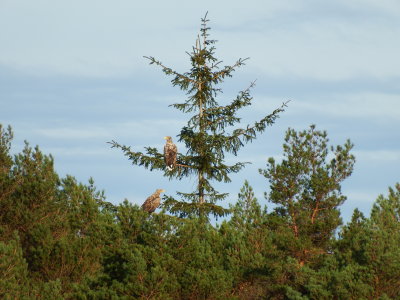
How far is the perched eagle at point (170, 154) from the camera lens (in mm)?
32281

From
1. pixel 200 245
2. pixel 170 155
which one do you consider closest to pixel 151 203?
pixel 170 155

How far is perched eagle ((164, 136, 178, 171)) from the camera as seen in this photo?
106 feet

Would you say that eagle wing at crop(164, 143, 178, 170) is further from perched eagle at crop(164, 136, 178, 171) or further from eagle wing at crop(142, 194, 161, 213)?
eagle wing at crop(142, 194, 161, 213)

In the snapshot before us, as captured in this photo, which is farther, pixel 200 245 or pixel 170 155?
pixel 170 155

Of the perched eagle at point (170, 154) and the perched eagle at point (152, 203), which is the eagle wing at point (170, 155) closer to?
the perched eagle at point (170, 154)

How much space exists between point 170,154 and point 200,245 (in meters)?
8.66

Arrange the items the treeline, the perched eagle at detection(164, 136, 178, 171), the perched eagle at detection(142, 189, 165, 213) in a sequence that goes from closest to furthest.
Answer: the treeline, the perched eagle at detection(142, 189, 165, 213), the perched eagle at detection(164, 136, 178, 171)

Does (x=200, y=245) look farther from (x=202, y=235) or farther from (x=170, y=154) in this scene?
(x=170, y=154)

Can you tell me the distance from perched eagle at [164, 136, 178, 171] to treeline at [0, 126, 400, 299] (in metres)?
2.81

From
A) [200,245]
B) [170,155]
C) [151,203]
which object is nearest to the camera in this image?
[200,245]

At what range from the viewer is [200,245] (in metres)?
24.2

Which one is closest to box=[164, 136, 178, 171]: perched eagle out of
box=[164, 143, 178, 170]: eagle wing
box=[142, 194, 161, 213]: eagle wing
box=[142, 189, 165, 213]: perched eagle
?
box=[164, 143, 178, 170]: eagle wing

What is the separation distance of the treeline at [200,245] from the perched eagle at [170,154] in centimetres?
281

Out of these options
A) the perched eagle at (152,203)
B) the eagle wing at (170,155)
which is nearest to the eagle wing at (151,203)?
the perched eagle at (152,203)
